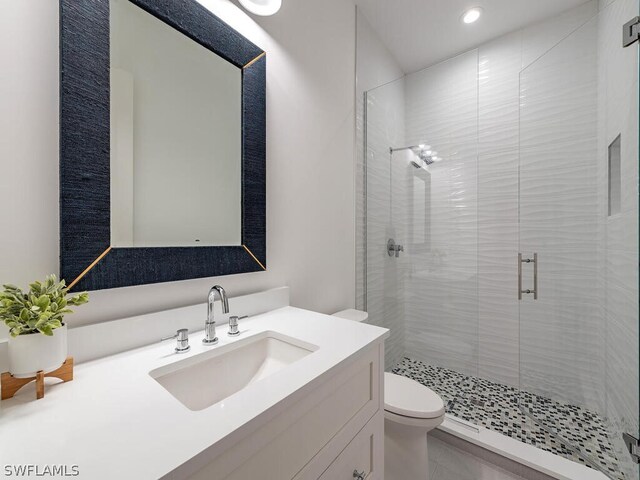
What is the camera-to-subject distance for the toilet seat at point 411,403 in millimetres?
1189

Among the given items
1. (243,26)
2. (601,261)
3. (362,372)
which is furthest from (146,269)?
(601,261)

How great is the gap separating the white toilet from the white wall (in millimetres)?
598

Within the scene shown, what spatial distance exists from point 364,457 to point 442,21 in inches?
100

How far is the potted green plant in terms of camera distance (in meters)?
0.56

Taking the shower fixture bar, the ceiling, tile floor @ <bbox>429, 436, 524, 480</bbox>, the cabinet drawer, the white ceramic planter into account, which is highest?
the ceiling

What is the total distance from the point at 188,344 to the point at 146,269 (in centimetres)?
26

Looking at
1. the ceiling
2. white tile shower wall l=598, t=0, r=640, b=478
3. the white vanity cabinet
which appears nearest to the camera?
the white vanity cabinet

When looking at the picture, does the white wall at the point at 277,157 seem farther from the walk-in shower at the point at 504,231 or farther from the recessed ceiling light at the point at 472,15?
the recessed ceiling light at the point at 472,15

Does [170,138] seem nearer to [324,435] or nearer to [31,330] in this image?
[31,330]

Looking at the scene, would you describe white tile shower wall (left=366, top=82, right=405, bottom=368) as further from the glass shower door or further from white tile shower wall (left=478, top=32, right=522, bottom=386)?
the glass shower door

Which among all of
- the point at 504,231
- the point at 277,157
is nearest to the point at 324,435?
the point at 277,157

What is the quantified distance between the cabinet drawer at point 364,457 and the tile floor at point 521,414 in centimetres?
102

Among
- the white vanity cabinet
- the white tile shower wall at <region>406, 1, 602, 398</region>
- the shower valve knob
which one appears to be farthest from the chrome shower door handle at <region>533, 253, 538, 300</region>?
the white vanity cabinet

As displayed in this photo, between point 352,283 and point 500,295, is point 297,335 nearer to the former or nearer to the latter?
point 352,283
